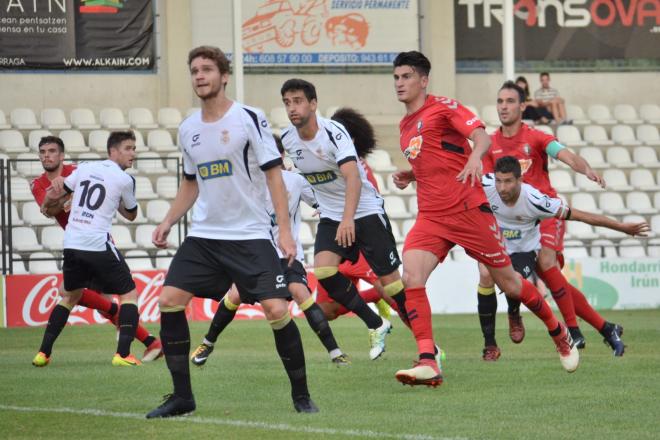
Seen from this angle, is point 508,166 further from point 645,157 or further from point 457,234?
point 645,157

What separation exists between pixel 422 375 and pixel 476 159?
4.74 ft

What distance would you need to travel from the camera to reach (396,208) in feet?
77.4

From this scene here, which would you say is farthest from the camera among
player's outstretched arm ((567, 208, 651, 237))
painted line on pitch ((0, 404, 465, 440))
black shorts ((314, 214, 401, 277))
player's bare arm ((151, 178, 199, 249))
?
black shorts ((314, 214, 401, 277))

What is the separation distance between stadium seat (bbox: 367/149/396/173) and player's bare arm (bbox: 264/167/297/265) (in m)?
16.7

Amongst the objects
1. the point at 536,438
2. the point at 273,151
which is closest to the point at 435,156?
the point at 273,151

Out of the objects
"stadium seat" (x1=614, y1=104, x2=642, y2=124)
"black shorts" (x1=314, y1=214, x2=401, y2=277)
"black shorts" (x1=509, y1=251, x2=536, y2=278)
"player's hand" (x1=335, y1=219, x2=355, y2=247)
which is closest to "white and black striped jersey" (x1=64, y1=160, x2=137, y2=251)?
"black shorts" (x1=314, y1=214, x2=401, y2=277)

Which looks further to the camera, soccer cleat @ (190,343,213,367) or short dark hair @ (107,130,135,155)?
short dark hair @ (107,130,135,155)

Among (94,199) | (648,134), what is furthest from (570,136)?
(94,199)

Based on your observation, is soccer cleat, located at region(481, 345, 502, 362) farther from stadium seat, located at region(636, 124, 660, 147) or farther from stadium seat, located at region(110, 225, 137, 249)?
Answer: stadium seat, located at region(636, 124, 660, 147)

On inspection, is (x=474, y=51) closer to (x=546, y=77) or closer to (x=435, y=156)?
(x=546, y=77)

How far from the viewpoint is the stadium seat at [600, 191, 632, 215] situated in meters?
24.7

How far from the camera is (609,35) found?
29.4 metres

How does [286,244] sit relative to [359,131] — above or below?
below

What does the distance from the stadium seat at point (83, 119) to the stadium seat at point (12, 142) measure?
1.33 meters
